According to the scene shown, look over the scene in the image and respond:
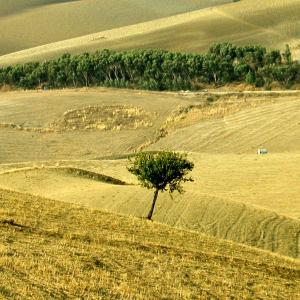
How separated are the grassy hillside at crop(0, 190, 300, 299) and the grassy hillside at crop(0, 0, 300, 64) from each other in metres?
126

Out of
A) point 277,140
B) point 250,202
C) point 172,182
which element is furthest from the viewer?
point 277,140

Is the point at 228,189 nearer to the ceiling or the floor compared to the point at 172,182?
nearer to the floor

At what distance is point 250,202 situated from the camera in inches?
2170

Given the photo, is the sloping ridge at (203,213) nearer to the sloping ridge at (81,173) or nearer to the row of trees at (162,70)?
the sloping ridge at (81,173)

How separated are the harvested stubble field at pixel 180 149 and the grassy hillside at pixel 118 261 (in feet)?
36.5

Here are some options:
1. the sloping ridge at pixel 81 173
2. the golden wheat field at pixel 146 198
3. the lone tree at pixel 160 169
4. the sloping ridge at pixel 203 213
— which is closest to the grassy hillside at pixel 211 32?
the golden wheat field at pixel 146 198

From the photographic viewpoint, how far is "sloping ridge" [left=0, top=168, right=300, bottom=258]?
143 ft

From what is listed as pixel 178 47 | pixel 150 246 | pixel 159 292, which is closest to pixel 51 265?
pixel 159 292

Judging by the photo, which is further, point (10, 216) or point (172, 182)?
point (172, 182)

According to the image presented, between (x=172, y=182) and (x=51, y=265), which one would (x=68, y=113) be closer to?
(x=172, y=182)

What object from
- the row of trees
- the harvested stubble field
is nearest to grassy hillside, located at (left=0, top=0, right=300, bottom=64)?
the row of trees

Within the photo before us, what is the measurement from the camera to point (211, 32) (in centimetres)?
17388

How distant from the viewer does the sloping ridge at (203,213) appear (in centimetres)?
4359

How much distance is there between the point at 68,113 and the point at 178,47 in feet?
226
